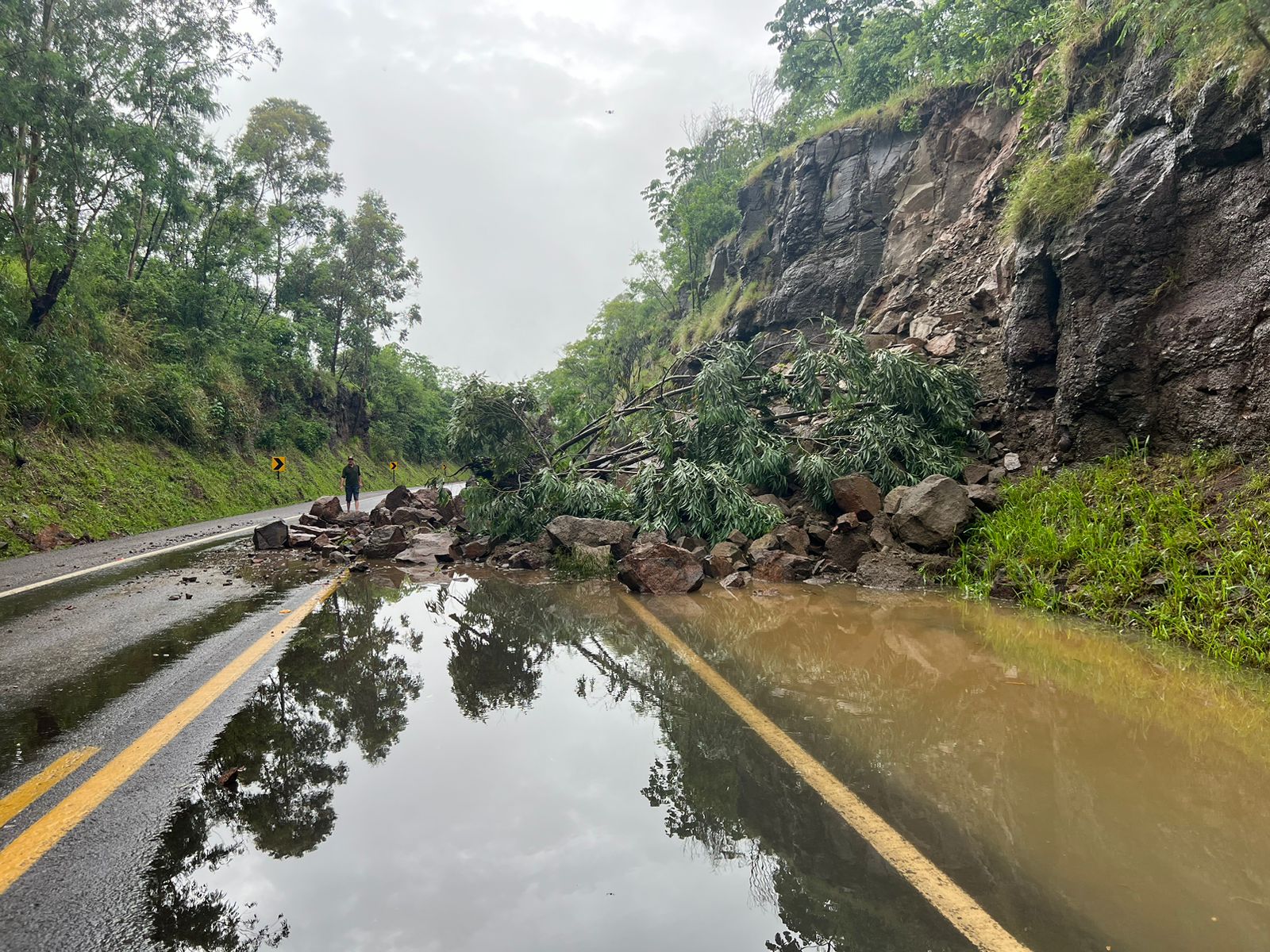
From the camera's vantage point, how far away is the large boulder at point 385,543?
1268 cm

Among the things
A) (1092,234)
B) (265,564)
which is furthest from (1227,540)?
(265,564)

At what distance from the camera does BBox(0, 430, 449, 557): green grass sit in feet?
45.6

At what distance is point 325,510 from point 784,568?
10.7 meters

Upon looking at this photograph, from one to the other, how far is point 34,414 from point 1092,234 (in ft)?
68.4

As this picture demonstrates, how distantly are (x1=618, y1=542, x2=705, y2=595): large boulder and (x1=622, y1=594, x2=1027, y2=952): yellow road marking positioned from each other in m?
4.21

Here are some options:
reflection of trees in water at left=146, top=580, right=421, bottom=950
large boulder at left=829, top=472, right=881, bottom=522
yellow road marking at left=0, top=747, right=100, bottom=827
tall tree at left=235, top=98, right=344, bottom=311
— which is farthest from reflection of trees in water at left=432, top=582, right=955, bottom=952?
tall tree at left=235, top=98, right=344, bottom=311

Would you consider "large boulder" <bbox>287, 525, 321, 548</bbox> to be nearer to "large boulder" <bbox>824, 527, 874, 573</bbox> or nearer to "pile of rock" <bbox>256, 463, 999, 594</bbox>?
"pile of rock" <bbox>256, 463, 999, 594</bbox>

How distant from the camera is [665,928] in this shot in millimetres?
2361

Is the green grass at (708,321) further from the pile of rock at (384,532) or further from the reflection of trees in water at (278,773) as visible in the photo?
the reflection of trees in water at (278,773)

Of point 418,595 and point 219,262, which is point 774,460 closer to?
point 418,595

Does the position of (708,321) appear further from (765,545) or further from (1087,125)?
(765,545)

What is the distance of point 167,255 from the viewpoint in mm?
27750

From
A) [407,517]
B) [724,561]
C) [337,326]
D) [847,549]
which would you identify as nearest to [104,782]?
[724,561]

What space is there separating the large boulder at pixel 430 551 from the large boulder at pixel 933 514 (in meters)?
7.36
